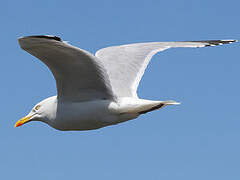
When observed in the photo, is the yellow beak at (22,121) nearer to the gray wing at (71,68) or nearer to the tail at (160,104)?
the gray wing at (71,68)

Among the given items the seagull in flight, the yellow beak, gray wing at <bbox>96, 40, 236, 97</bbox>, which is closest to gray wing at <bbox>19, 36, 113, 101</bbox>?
the seagull in flight

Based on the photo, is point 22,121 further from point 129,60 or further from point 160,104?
point 160,104

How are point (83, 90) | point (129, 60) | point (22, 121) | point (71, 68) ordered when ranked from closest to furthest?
point (71, 68) < point (83, 90) < point (22, 121) < point (129, 60)

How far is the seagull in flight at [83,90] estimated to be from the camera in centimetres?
923

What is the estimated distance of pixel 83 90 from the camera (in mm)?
10430

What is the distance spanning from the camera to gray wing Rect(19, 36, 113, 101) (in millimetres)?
8867

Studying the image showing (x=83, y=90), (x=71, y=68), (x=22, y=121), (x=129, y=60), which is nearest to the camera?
(x=71, y=68)

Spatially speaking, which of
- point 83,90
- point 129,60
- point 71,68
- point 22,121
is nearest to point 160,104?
point 83,90

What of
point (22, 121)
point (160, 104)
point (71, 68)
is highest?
point (71, 68)

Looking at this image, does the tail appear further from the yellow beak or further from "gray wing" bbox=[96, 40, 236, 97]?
the yellow beak

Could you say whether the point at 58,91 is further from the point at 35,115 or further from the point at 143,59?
the point at 143,59

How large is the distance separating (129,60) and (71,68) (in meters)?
2.54

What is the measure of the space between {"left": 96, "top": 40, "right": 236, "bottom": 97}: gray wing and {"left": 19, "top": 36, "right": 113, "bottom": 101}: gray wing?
696 mm

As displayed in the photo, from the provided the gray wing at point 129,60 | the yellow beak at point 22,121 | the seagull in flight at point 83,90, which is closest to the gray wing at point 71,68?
the seagull in flight at point 83,90
